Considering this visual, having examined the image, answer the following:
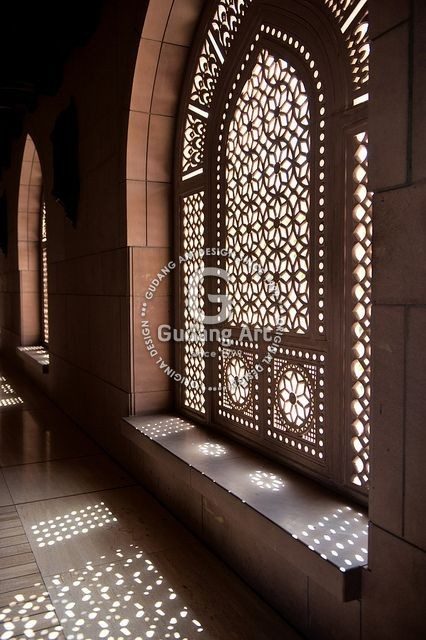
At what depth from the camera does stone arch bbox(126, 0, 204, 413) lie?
11.0 ft

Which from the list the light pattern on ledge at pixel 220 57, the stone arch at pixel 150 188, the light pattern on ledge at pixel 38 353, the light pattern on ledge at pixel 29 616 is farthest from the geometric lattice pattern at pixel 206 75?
the light pattern on ledge at pixel 38 353

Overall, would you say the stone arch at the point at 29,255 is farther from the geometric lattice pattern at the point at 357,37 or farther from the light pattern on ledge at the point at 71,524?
the geometric lattice pattern at the point at 357,37

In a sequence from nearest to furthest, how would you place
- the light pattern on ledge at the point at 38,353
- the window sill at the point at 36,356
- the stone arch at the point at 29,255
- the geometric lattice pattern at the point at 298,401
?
the geometric lattice pattern at the point at 298,401
the window sill at the point at 36,356
the light pattern on ledge at the point at 38,353
the stone arch at the point at 29,255

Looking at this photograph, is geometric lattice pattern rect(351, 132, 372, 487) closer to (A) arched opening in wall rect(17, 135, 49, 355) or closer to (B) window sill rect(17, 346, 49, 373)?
(B) window sill rect(17, 346, 49, 373)

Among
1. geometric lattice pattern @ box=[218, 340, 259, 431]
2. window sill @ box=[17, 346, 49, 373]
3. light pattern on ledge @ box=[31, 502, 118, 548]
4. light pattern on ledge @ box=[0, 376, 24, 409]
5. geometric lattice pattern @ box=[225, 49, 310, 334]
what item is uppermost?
geometric lattice pattern @ box=[225, 49, 310, 334]

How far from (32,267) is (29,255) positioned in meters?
0.17

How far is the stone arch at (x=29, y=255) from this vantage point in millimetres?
7500

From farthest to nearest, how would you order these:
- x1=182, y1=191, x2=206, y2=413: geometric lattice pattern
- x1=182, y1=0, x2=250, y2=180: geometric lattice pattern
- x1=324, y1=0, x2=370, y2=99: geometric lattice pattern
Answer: x1=182, y1=191, x2=206, y2=413: geometric lattice pattern, x1=182, y1=0, x2=250, y2=180: geometric lattice pattern, x1=324, y1=0, x2=370, y2=99: geometric lattice pattern

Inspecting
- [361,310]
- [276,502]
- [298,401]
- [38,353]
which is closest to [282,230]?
[361,310]

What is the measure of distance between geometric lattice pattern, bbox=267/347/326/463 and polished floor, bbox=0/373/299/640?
64cm

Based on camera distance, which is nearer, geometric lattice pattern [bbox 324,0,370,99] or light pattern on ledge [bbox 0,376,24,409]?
geometric lattice pattern [bbox 324,0,370,99]

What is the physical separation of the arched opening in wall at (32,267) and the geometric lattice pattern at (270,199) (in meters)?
5.16

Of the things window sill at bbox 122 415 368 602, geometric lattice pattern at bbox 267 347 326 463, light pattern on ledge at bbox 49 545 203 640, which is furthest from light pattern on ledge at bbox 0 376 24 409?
geometric lattice pattern at bbox 267 347 326 463

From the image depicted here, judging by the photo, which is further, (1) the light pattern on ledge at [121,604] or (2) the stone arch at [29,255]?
(2) the stone arch at [29,255]
